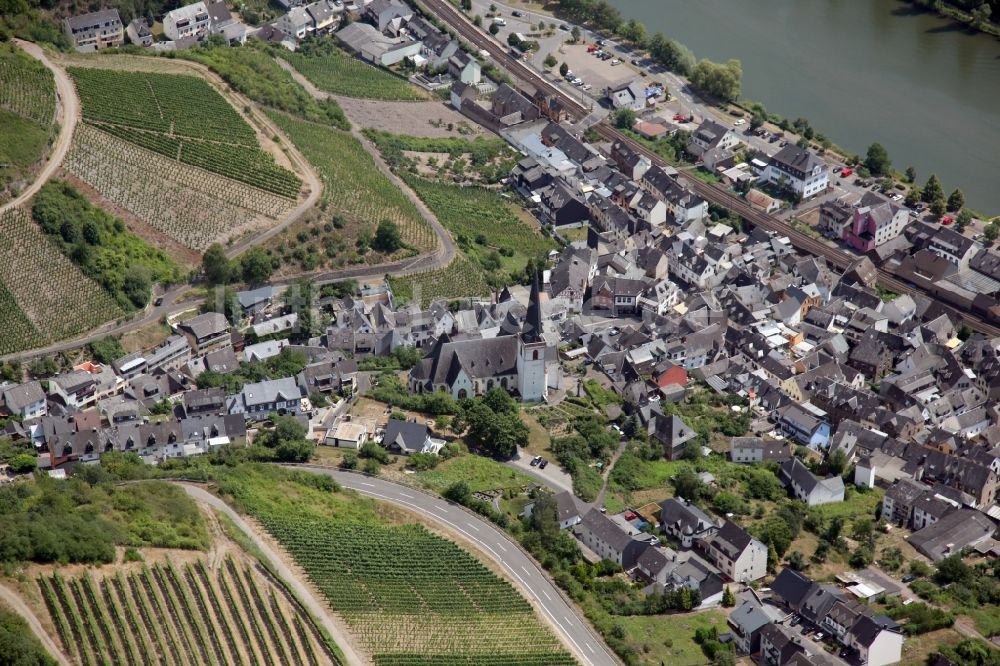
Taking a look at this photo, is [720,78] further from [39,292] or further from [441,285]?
[39,292]

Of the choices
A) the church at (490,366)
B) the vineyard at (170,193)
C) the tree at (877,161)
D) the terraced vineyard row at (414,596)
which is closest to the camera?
the terraced vineyard row at (414,596)

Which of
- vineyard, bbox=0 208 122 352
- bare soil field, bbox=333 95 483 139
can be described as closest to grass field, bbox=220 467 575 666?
vineyard, bbox=0 208 122 352

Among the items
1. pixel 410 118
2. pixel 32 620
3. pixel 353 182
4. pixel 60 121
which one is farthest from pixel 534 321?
pixel 410 118

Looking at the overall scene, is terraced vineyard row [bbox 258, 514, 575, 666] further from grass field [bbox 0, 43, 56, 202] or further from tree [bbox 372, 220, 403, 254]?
grass field [bbox 0, 43, 56, 202]

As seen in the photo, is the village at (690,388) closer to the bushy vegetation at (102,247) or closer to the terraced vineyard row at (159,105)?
the bushy vegetation at (102,247)

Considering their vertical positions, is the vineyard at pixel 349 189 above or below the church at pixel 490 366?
above

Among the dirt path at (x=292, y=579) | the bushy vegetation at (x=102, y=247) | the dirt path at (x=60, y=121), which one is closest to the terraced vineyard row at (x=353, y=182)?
the bushy vegetation at (x=102, y=247)
